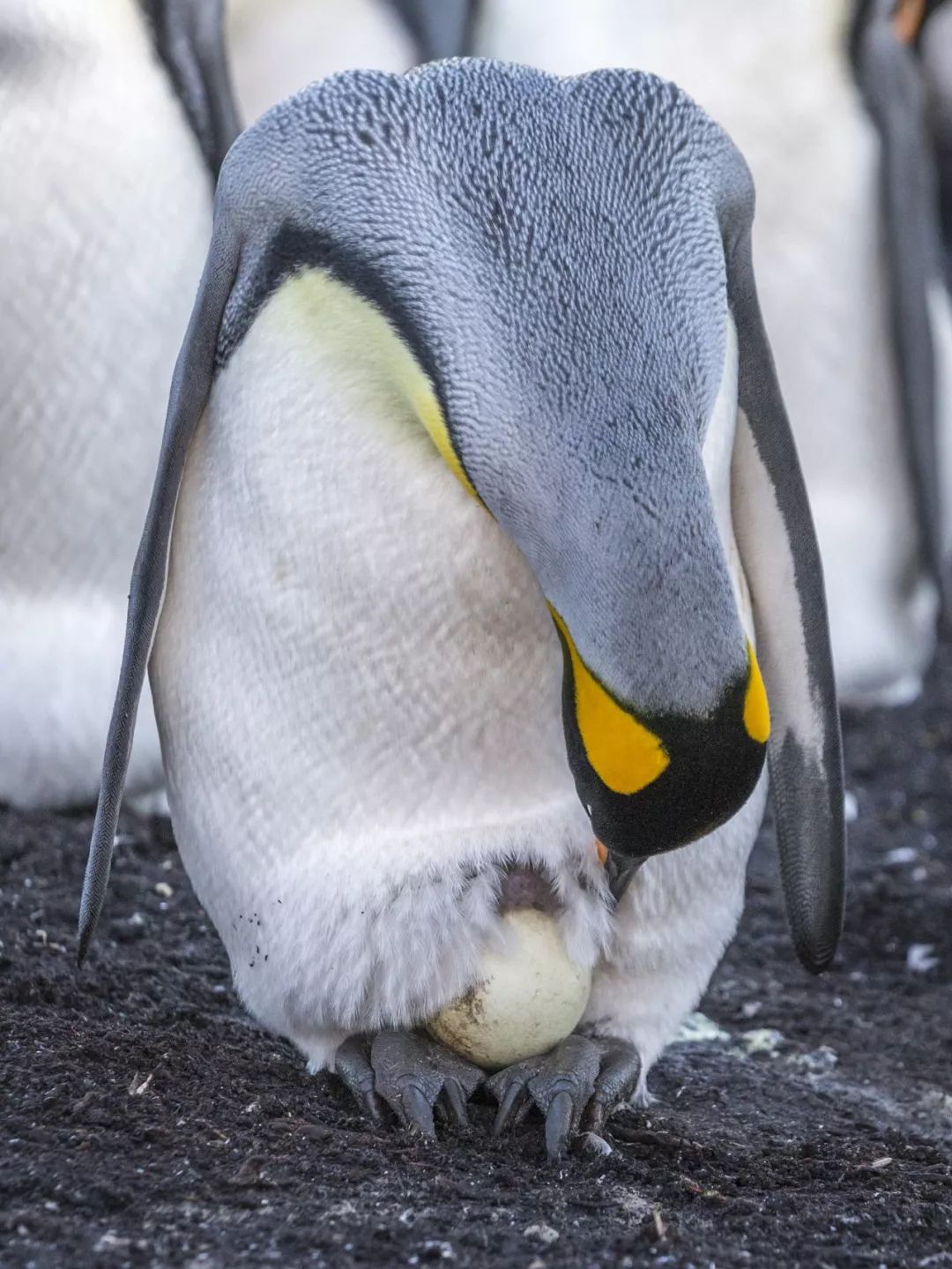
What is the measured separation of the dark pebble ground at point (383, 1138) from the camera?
206cm

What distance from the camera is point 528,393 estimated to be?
2.20 m

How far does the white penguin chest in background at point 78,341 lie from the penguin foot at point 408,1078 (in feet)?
4.90

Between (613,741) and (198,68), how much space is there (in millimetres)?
2275

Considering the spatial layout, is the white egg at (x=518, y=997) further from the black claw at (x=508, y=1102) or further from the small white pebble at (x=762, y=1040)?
the small white pebble at (x=762, y=1040)

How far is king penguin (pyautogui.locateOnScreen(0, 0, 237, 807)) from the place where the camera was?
370cm

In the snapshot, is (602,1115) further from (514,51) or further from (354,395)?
(514,51)

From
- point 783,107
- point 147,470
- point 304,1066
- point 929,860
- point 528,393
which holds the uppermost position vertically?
point 528,393

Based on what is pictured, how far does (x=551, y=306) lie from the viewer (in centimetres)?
225

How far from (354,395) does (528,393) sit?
0.32 meters

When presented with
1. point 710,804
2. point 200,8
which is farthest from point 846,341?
point 710,804

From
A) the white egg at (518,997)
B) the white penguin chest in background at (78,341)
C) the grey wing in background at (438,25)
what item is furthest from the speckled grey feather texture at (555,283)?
the grey wing in background at (438,25)

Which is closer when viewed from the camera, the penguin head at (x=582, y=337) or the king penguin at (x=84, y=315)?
the penguin head at (x=582, y=337)

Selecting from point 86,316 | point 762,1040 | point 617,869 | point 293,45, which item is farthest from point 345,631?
point 293,45

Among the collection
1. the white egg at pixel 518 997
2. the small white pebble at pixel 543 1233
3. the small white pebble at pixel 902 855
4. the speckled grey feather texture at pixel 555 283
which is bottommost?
the small white pebble at pixel 902 855
